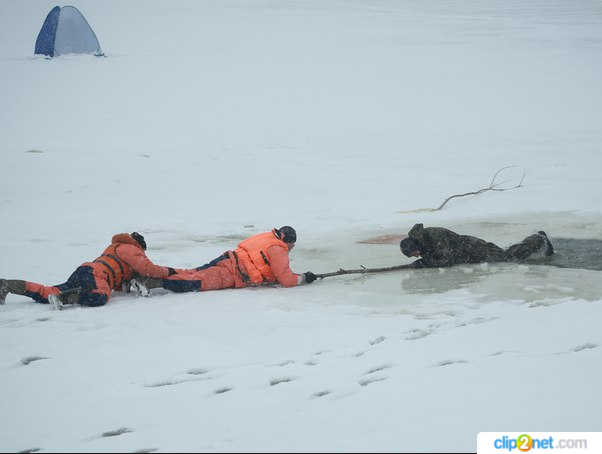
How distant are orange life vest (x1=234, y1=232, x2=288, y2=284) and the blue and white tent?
19.4 meters

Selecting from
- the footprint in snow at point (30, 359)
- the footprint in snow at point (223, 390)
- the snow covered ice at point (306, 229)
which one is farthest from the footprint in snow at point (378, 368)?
the footprint in snow at point (30, 359)

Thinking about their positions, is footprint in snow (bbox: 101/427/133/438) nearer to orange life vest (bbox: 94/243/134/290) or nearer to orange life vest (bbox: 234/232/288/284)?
orange life vest (bbox: 94/243/134/290)

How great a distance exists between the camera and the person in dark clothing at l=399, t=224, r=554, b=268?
762 centimetres

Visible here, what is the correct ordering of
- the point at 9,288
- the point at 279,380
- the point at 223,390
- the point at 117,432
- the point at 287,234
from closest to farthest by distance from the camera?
1. the point at 117,432
2. the point at 223,390
3. the point at 279,380
4. the point at 9,288
5. the point at 287,234

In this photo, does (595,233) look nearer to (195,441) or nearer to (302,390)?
(302,390)

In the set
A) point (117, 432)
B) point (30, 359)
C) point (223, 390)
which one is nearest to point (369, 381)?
point (223, 390)

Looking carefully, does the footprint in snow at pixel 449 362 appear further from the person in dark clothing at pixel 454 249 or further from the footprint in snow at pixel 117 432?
the person in dark clothing at pixel 454 249

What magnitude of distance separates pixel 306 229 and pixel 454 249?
2.79 m

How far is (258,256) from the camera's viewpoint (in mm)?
7270

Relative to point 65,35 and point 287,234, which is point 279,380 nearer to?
point 287,234

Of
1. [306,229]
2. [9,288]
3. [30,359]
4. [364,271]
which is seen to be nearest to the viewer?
[30,359]

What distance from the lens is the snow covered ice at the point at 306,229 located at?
456 cm

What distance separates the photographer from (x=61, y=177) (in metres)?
13.1

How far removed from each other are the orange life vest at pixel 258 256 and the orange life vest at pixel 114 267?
39.2 inches
